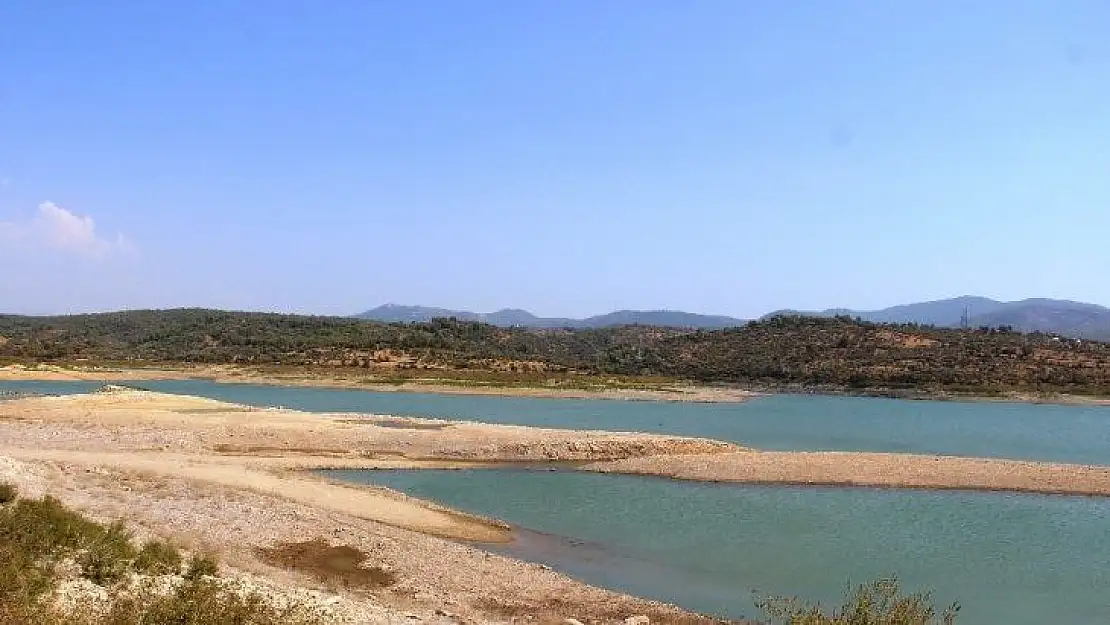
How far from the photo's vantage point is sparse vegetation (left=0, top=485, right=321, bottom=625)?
10.9 meters

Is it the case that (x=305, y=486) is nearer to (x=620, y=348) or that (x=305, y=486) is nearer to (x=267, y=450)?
(x=267, y=450)

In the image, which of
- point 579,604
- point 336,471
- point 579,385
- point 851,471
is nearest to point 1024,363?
point 579,385

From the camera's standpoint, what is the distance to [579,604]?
17.0 metres

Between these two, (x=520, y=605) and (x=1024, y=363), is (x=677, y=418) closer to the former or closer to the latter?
(x=520, y=605)

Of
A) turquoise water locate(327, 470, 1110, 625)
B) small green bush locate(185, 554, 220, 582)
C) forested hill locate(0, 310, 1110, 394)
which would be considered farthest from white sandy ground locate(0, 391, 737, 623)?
forested hill locate(0, 310, 1110, 394)

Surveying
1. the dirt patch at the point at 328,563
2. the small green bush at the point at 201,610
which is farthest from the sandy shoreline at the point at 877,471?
the small green bush at the point at 201,610

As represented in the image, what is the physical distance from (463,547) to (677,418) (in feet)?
124

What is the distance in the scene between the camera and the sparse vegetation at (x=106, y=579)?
10938 mm

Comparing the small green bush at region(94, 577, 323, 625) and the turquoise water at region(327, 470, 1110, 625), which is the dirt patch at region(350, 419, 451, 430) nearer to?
the turquoise water at region(327, 470, 1110, 625)

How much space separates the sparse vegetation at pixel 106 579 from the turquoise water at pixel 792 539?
345 inches

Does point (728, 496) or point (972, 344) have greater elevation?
point (972, 344)

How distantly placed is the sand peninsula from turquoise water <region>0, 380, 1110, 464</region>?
761 cm

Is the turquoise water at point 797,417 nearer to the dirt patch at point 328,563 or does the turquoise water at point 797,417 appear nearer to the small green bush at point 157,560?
the dirt patch at point 328,563

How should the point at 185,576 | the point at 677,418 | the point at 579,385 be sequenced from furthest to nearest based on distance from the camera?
the point at 579,385, the point at 677,418, the point at 185,576
